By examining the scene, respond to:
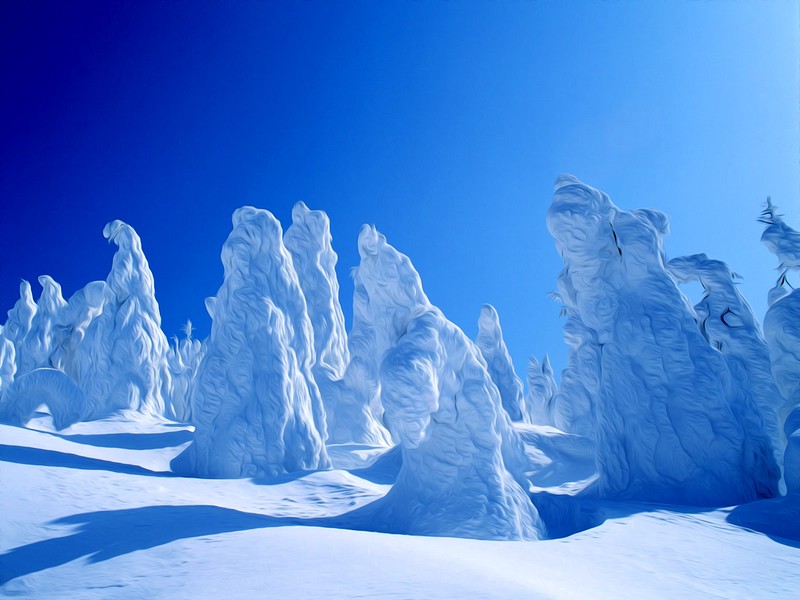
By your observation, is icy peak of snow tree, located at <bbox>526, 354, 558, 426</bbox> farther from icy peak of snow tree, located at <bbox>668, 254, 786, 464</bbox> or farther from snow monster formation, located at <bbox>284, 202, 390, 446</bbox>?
icy peak of snow tree, located at <bbox>668, 254, 786, 464</bbox>

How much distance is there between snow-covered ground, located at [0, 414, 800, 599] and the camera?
4844 millimetres

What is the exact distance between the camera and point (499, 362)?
25.6m

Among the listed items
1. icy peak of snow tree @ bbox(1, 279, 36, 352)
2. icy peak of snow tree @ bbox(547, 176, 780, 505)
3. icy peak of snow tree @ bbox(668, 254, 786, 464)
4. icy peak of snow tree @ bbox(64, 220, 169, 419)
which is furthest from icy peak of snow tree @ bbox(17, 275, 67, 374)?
icy peak of snow tree @ bbox(668, 254, 786, 464)

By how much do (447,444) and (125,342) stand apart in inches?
630

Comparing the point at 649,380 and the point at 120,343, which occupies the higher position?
the point at 120,343

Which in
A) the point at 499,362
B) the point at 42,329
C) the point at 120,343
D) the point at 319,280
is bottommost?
the point at 120,343

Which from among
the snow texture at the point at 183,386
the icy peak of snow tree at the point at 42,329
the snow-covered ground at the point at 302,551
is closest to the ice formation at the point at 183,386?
the snow texture at the point at 183,386

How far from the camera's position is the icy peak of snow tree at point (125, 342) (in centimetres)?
1981

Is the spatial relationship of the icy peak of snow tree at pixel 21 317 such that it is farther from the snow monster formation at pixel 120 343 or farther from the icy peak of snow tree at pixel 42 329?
the snow monster formation at pixel 120 343

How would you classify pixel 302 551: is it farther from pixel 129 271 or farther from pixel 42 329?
pixel 42 329

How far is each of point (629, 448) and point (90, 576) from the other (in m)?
10.3

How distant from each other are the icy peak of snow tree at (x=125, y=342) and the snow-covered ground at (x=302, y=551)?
1048 cm

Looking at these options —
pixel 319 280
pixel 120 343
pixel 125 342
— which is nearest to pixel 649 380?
pixel 319 280

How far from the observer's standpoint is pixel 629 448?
37.3 feet
